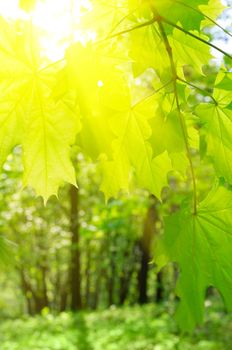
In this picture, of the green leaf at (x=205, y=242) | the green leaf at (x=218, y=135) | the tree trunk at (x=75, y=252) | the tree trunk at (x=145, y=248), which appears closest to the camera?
the green leaf at (x=218, y=135)

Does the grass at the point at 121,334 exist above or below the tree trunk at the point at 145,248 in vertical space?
below

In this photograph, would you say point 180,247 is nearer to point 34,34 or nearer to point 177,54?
point 177,54

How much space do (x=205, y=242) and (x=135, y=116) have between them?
1.09 feet

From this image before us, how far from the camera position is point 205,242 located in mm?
1141

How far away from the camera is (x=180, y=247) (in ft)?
3.76

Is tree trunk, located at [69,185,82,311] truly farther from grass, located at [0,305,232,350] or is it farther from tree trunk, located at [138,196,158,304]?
tree trunk, located at [138,196,158,304]

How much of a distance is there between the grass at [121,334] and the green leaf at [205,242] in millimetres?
4412

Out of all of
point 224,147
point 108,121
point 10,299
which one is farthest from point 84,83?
point 10,299

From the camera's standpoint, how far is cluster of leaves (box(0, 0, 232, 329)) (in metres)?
0.88

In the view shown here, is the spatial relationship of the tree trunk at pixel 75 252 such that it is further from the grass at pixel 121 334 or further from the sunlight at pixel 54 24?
the sunlight at pixel 54 24

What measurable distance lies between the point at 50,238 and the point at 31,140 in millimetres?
19163

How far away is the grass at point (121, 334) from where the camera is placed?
6.29m

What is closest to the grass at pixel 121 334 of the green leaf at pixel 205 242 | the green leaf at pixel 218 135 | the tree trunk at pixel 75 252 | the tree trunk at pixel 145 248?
the tree trunk at pixel 75 252

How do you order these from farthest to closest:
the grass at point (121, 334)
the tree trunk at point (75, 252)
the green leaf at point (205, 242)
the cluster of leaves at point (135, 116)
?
1. the tree trunk at point (75, 252)
2. the grass at point (121, 334)
3. the green leaf at point (205, 242)
4. the cluster of leaves at point (135, 116)
